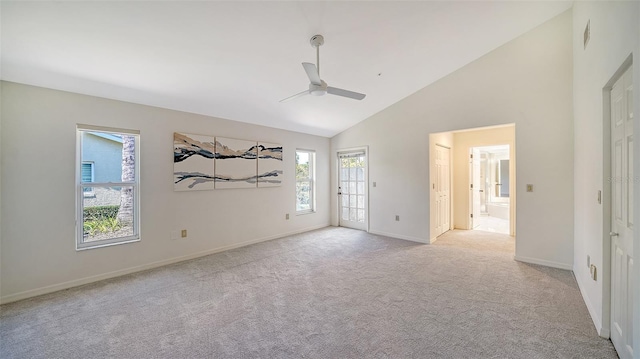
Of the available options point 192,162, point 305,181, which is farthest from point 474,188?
point 192,162

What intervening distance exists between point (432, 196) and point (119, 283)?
5031 mm

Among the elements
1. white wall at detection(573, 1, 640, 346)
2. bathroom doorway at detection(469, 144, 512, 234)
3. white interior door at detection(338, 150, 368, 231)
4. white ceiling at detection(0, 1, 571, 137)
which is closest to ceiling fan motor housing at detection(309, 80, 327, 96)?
white ceiling at detection(0, 1, 571, 137)

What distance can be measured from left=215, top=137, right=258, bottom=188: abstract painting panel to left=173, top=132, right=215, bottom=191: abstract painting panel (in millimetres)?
123

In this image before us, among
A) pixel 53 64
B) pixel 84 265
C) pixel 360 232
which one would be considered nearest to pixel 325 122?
pixel 360 232

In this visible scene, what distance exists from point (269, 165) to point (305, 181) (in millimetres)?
1139

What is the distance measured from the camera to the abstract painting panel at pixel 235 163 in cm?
429

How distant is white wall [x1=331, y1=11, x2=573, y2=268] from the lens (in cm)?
338

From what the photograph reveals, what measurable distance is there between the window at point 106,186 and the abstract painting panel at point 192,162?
0.50 metres

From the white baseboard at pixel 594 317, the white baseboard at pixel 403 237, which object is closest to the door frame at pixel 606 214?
the white baseboard at pixel 594 317

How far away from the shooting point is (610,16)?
5.86 ft

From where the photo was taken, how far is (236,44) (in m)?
2.68

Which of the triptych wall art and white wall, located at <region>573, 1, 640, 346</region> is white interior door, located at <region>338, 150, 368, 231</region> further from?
white wall, located at <region>573, 1, 640, 346</region>

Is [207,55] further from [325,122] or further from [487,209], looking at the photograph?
[487,209]

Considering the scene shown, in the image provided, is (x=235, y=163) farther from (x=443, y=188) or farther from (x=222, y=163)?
(x=443, y=188)
